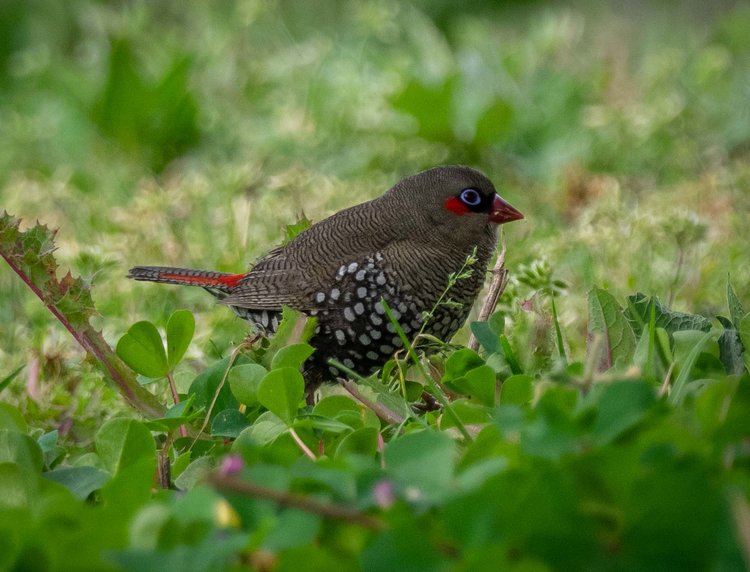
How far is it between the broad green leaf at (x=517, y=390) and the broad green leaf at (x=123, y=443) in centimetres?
63

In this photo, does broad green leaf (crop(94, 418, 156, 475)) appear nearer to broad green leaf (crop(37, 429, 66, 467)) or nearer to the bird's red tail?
broad green leaf (crop(37, 429, 66, 467))

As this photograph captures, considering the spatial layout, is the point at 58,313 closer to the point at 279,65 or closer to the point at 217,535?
the point at 217,535

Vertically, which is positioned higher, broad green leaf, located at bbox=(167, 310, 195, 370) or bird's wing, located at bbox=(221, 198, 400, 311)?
broad green leaf, located at bbox=(167, 310, 195, 370)

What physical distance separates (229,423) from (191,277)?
1.63m

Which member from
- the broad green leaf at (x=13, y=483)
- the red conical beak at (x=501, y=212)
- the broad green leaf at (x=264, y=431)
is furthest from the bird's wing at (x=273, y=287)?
the broad green leaf at (x=13, y=483)

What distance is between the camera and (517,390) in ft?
6.88

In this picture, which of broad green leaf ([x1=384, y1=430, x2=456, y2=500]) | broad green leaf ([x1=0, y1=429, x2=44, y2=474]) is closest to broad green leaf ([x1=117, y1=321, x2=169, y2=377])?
broad green leaf ([x1=0, y1=429, x2=44, y2=474])

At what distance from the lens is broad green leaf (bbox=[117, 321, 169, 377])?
2363 mm

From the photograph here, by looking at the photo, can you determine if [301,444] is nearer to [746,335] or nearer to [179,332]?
[179,332]

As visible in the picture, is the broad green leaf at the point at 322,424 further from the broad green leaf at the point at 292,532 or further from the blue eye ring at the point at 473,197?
the blue eye ring at the point at 473,197

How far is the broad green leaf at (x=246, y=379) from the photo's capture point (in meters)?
2.28

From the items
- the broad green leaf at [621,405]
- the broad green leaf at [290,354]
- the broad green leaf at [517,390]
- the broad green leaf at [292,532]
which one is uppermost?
the broad green leaf at [292,532]

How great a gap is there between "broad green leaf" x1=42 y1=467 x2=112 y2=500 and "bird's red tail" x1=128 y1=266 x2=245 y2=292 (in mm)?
1967

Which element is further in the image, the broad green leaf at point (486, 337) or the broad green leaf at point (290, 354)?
the broad green leaf at point (486, 337)
